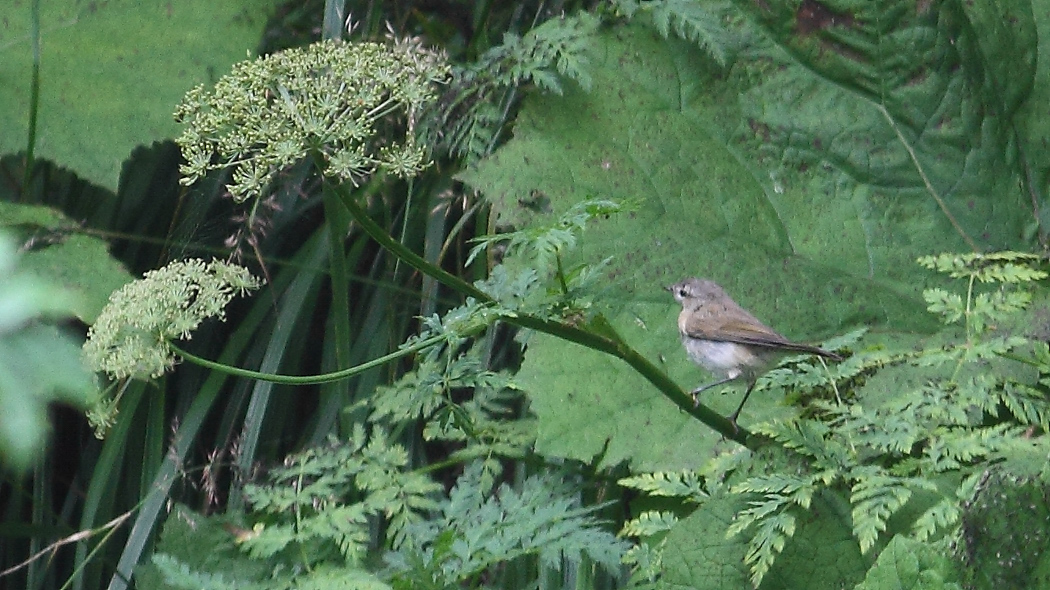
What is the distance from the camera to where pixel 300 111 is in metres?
1.92

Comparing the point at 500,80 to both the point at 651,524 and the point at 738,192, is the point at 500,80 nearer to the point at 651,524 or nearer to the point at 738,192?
the point at 738,192

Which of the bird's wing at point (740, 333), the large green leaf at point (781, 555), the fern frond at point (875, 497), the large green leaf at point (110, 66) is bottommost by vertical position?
the large green leaf at point (781, 555)

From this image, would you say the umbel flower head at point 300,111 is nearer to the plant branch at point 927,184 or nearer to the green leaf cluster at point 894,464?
the green leaf cluster at point 894,464

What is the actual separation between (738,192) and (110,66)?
5.97 feet

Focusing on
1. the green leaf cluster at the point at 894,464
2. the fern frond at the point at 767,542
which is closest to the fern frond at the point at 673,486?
the green leaf cluster at the point at 894,464

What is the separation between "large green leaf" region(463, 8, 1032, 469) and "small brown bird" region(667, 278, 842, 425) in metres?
0.14

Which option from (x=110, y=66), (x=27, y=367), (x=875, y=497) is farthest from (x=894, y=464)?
(x=110, y=66)

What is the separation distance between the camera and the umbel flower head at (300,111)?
190cm

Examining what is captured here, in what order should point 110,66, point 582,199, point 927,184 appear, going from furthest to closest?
point 110,66 → point 927,184 → point 582,199

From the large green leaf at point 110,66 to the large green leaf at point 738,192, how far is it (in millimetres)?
947

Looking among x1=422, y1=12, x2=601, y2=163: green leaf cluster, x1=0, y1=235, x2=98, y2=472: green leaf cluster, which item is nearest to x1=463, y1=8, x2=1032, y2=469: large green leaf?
x1=422, y1=12, x2=601, y2=163: green leaf cluster

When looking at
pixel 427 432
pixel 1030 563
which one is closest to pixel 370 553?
pixel 427 432

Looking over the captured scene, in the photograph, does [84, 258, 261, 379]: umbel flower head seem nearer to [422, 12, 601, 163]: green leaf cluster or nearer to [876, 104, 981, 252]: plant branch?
[422, 12, 601, 163]: green leaf cluster

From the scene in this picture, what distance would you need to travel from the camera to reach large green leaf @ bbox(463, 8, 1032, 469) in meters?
2.97
